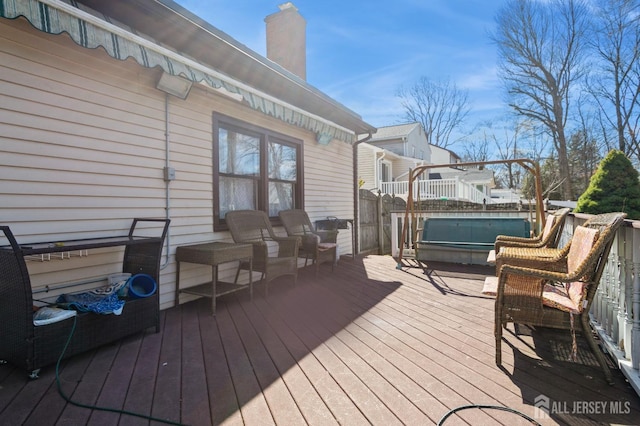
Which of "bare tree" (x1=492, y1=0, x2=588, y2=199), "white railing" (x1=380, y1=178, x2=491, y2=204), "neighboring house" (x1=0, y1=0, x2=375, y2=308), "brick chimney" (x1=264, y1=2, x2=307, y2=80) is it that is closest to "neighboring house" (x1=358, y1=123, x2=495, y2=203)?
"white railing" (x1=380, y1=178, x2=491, y2=204)

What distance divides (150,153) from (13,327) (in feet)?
6.03

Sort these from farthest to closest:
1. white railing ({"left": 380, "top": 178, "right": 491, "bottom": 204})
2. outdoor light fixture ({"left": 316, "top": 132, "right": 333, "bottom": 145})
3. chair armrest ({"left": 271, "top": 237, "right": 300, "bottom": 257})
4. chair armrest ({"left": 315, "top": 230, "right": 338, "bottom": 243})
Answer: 1. white railing ({"left": 380, "top": 178, "right": 491, "bottom": 204})
2. outdoor light fixture ({"left": 316, "top": 132, "right": 333, "bottom": 145})
3. chair armrest ({"left": 315, "top": 230, "right": 338, "bottom": 243})
4. chair armrest ({"left": 271, "top": 237, "right": 300, "bottom": 257})

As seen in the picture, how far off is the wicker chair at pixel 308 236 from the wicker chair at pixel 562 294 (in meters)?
2.87

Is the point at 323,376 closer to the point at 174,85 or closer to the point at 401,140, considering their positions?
the point at 174,85

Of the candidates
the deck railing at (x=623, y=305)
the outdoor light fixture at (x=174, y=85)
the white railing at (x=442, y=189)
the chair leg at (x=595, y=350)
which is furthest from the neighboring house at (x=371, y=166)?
the chair leg at (x=595, y=350)

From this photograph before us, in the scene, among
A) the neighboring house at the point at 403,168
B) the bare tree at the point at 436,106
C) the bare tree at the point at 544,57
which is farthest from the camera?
the bare tree at the point at 436,106

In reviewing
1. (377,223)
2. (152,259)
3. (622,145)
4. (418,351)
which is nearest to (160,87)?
(152,259)

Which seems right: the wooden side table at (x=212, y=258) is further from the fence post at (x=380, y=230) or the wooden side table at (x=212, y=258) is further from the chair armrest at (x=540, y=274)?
the fence post at (x=380, y=230)

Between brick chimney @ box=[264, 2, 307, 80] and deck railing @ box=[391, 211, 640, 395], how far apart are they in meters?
5.92

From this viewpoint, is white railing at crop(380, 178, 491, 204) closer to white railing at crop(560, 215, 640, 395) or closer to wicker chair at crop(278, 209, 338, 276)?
wicker chair at crop(278, 209, 338, 276)

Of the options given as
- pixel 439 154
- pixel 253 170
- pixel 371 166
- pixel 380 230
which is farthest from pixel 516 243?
pixel 439 154

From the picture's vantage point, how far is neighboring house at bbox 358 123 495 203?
44.0ft

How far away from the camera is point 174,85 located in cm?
343

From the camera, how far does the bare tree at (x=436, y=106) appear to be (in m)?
25.3
